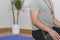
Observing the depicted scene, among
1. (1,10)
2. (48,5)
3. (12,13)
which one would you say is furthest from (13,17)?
(48,5)

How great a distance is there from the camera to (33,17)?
1.53 metres

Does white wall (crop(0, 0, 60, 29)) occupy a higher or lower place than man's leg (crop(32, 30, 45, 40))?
lower

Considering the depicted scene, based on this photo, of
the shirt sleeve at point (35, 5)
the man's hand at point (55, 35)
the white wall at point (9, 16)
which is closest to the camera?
the man's hand at point (55, 35)

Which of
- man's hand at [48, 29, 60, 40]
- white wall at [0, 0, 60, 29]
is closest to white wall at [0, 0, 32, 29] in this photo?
white wall at [0, 0, 60, 29]

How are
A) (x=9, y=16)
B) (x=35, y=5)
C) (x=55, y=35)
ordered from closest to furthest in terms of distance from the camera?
(x=55, y=35), (x=35, y=5), (x=9, y=16)

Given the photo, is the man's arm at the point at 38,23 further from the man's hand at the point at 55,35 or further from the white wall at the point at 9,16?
the white wall at the point at 9,16

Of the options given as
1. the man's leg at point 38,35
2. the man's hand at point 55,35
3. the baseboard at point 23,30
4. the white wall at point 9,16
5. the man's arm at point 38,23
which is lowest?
the baseboard at point 23,30

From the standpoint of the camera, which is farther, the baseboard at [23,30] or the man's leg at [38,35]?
the baseboard at [23,30]

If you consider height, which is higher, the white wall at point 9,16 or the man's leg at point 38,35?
the man's leg at point 38,35

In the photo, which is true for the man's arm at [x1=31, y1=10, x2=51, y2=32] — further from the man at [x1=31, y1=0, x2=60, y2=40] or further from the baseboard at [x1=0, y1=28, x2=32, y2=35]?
the baseboard at [x1=0, y1=28, x2=32, y2=35]

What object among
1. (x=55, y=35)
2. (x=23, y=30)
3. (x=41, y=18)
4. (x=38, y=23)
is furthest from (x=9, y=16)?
(x=55, y=35)

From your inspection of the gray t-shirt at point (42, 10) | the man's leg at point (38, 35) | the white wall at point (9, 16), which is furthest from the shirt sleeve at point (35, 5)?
the white wall at point (9, 16)

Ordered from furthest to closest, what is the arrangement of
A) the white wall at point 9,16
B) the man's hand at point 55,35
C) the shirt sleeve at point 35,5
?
the white wall at point 9,16
the shirt sleeve at point 35,5
the man's hand at point 55,35

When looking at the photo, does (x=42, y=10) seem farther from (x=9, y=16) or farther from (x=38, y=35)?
(x=9, y=16)
